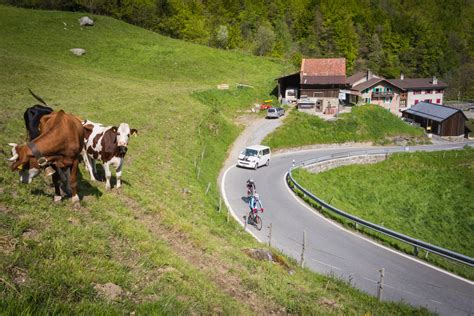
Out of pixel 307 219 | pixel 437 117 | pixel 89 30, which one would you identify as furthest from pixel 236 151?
pixel 89 30

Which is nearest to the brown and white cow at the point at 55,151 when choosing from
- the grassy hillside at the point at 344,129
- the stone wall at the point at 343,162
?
the stone wall at the point at 343,162

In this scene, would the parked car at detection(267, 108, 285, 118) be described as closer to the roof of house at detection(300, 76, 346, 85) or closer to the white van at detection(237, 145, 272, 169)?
the roof of house at detection(300, 76, 346, 85)

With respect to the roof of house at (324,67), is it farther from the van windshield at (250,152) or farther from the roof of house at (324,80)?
the van windshield at (250,152)

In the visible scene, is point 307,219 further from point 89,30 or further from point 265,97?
point 89,30

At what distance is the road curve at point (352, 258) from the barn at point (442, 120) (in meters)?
55.0

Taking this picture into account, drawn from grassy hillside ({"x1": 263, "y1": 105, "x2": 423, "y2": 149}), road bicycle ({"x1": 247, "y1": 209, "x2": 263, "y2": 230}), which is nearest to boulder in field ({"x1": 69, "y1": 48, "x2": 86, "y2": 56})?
grassy hillside ({"x1": 263, "y1": 105, "x2": 423, "y2": 149})

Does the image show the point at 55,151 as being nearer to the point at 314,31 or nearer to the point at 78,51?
the point at 78,51

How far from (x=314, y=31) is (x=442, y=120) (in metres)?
74.3

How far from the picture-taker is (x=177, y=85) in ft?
192

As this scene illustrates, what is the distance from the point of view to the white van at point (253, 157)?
34250 millimetres

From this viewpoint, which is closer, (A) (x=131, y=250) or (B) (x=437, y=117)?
(A) (x=131, y=250)

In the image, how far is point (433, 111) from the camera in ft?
242

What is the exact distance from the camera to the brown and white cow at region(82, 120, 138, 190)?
1388 centimetres

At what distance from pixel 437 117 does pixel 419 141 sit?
15490 mm
